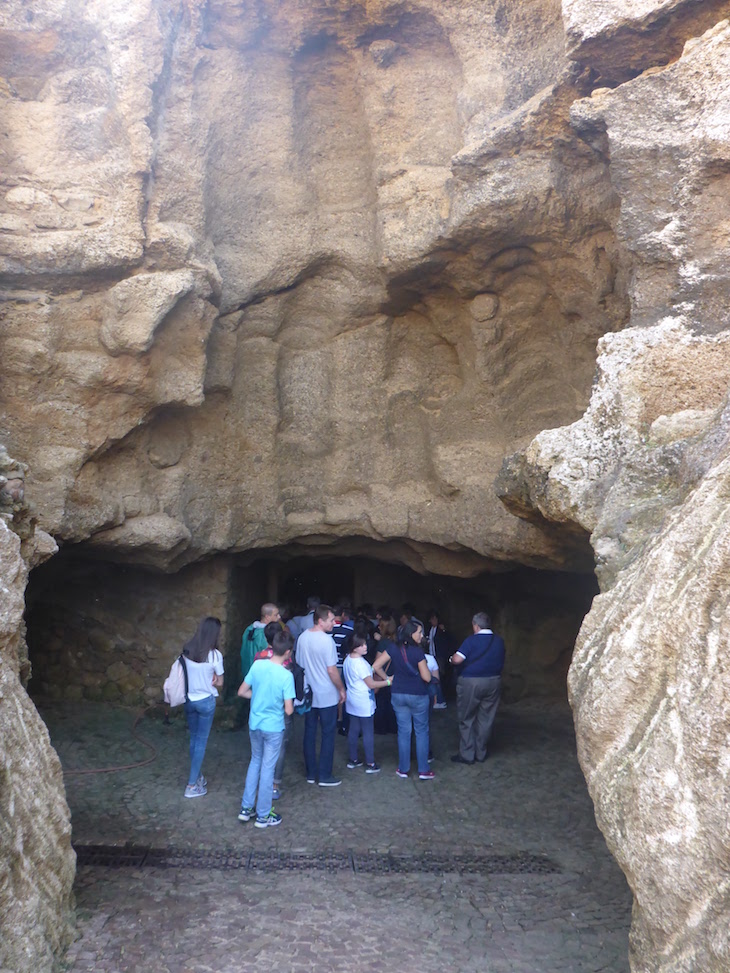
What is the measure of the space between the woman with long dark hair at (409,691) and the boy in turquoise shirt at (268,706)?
1.13 meters

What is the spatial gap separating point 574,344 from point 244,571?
3928mm

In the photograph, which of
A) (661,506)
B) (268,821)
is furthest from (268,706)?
(661,506)

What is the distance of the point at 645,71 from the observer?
16.6 feet

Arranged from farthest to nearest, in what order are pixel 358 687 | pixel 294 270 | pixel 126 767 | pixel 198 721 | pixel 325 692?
pixel 294 270, pixel 126 767, pixel 358 687, pixel 325 692, pixel 198 721

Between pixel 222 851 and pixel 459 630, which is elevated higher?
pixel 459 630

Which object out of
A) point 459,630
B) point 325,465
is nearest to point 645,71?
point 325,465

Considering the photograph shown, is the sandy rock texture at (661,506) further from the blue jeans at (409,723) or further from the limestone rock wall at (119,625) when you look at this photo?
the limestone rock wall at (119,625)

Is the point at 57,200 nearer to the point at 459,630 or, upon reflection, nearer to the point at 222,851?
the point at 222,851

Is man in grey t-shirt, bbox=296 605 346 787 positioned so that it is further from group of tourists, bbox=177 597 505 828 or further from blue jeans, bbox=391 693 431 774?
blue jeans, bbox=391 693 431 774

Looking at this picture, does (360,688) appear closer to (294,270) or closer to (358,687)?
(358,687)

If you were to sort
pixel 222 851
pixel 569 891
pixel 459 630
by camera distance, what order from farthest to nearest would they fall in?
pixel 459 630 → pixel 222 851 → pixel 569 891

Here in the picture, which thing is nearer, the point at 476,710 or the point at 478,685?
the point at 478,685

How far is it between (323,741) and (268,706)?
116cm

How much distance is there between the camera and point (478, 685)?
6469 millimetres
